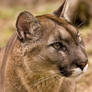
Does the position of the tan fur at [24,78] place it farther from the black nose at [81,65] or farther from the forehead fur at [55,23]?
the black nose at [81,65]

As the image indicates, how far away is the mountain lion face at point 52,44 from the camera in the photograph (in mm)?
4145

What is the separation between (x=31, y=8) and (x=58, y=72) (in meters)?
9.27

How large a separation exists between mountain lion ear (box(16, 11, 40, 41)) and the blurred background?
228cm

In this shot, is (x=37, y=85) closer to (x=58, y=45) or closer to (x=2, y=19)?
(x=58, y=45)

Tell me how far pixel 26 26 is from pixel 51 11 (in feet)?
20.6

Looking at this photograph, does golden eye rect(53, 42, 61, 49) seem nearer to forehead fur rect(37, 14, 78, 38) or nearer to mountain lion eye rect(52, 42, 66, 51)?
mountain lion eye rect(52, 42, 66, 51)

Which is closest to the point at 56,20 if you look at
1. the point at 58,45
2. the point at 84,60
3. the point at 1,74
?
the point at 58,45

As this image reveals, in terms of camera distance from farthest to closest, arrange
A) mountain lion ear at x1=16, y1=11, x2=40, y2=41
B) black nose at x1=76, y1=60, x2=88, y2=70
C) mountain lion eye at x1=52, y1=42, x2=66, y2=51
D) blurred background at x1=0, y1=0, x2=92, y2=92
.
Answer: blurred background at x1=0, y1=0, x2=92, y2=92 → mountain lion ear at x1=16, y1=11, x2=40, y2=41 → mountain lion eye at x1=52, y1=42, x2=66, y2=51 → black nose at x1=76, y1=60, x2=88, y2=70

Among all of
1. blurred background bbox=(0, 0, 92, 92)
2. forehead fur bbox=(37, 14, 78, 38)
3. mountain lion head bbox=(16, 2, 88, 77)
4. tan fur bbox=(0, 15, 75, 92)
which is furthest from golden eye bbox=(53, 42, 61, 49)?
blurred background bbox=(0, 0, 92, 92)

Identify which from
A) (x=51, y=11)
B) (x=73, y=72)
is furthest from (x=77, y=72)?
(x=51, y=11)

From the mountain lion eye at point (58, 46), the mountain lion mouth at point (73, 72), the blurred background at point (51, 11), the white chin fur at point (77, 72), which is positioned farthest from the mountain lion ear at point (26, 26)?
the blurred background at point (51, 11)

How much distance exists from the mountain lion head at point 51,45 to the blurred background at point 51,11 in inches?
85.5

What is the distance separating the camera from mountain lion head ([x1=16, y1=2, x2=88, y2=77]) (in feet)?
13.6

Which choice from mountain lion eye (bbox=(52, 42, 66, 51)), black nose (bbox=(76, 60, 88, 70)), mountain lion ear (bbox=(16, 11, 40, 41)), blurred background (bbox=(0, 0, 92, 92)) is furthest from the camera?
blurred background (bbox=(0, 0, 92, 92))
